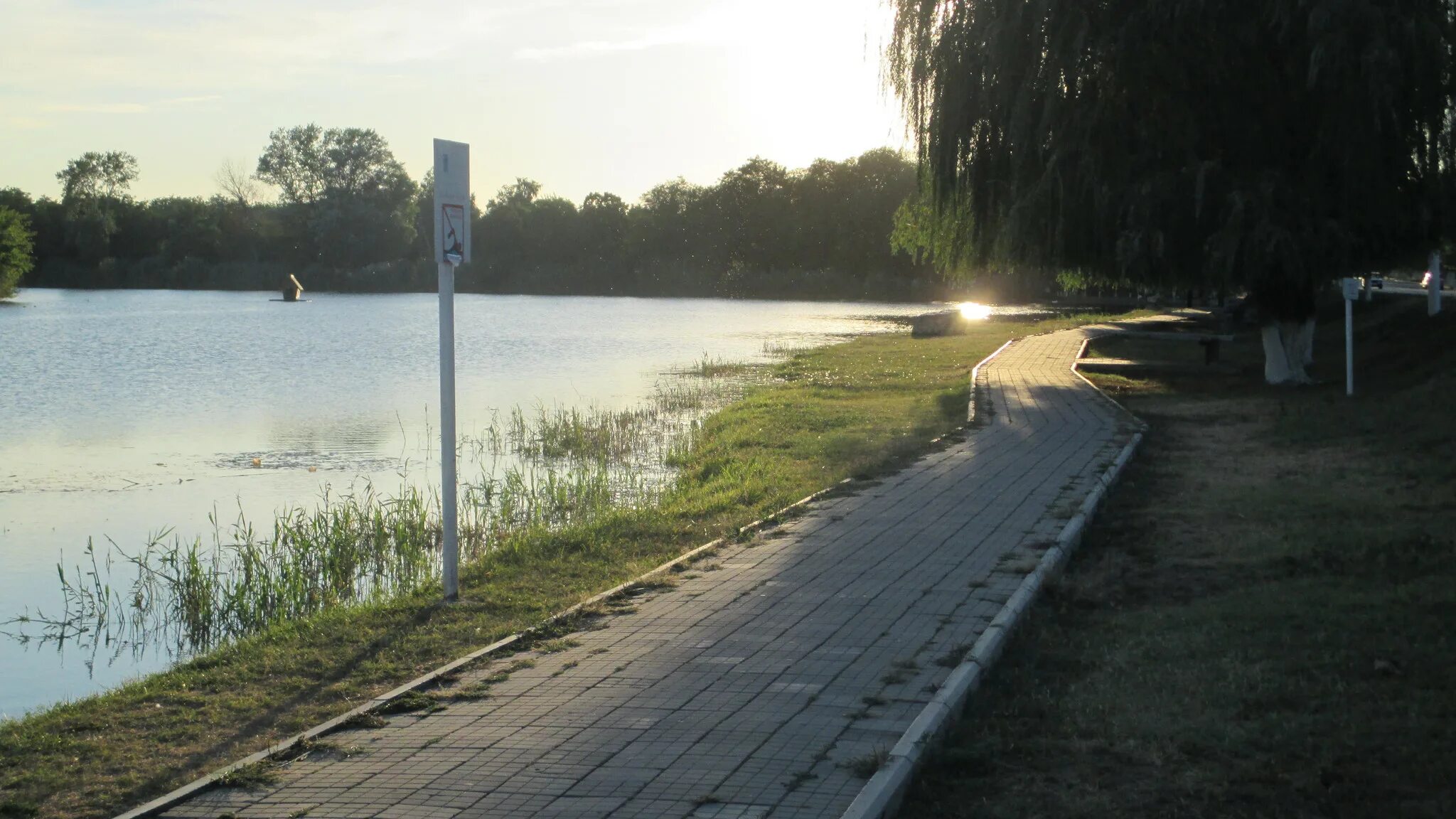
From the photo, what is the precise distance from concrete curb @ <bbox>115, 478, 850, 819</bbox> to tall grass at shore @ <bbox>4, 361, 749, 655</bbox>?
197 centimetres

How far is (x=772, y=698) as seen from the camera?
5246 millimetres

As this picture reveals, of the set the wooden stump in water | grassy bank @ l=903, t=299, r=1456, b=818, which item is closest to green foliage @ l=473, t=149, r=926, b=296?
the wooden stump in water

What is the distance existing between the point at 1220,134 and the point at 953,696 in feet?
50.9

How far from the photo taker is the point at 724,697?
5.30 metres

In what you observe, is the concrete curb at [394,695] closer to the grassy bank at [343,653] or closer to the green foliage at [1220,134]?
the grassy bank at [343,653]

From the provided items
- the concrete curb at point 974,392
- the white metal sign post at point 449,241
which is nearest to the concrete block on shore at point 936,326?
the concrete curb at point 974,392

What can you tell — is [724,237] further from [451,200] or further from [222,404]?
[451,200]

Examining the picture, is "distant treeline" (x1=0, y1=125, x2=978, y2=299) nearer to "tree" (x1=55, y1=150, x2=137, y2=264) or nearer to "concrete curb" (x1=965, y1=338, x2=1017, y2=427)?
"tree" (x1=55, y1=150, x2=137, y2=264)

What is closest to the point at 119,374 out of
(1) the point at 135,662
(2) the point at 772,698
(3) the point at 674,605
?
(1) the point at 135,662

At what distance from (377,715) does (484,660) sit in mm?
865

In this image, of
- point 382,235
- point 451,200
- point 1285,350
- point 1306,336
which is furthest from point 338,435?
point 382,235

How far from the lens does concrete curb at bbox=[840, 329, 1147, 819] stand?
13.6ft

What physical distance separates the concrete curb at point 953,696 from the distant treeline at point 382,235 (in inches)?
3337

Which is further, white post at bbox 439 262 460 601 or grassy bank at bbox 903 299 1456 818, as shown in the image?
white post at bbox 439 262 460 601
